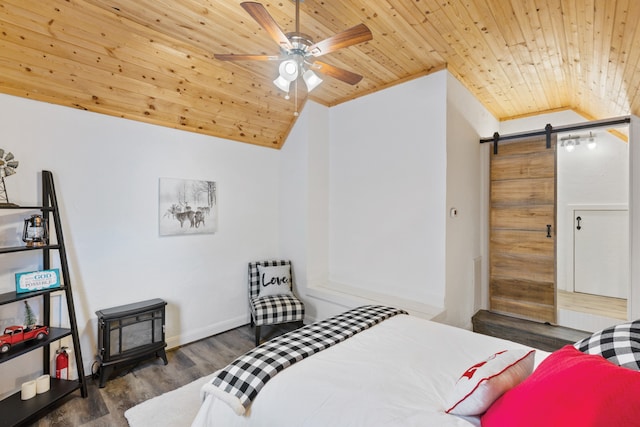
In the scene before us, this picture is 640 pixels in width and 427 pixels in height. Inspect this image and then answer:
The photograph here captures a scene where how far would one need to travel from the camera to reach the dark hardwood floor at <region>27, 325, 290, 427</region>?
6.94 ft

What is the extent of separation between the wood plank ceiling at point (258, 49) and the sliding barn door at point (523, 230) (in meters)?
0.81

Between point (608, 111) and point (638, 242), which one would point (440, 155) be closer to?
point (638, 242)

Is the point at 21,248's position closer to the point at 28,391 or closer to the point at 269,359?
the point at 28,391

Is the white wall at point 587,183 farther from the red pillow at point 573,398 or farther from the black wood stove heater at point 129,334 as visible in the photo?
the black wood stove heater at point 129,334

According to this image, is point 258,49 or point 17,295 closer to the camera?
point 17,295

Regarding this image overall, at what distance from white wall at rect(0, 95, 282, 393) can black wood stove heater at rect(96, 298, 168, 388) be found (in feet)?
0.76

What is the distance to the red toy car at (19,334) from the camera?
2.00m

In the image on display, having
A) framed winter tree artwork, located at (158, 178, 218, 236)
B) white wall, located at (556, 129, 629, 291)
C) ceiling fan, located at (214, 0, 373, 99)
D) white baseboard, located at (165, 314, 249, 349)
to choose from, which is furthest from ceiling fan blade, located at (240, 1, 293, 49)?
white wall, located at (556, 129, 629, 291)

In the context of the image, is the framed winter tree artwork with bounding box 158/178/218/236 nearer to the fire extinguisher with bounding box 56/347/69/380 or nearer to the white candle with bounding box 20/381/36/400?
the fire extinguisher with bounding box 56/347/69/380

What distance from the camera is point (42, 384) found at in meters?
2.23

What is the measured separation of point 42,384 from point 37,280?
0.76m

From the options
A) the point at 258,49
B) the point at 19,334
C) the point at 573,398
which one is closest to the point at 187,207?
the point at 19,334

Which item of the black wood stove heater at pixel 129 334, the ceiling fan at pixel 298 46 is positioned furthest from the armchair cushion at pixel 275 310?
the ceiling fan at pixel 298 46

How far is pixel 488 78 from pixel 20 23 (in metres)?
3.98
